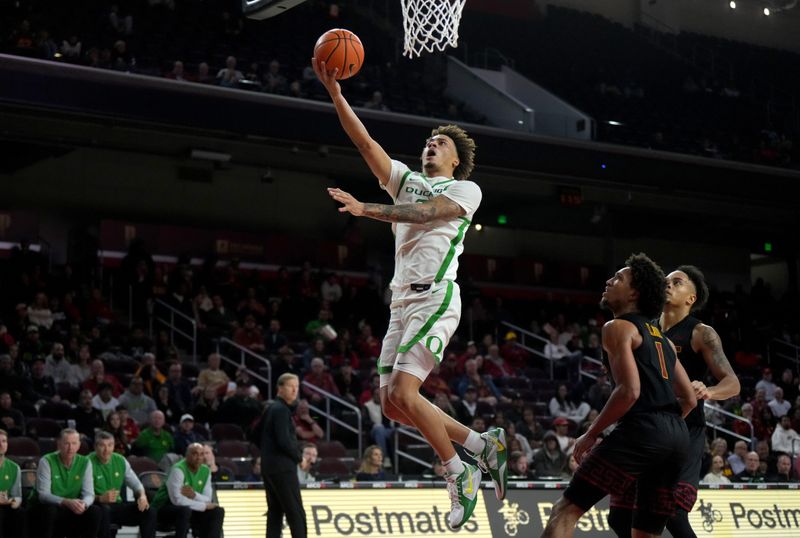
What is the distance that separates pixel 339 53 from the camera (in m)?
7.01

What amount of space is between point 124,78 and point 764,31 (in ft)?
69.6

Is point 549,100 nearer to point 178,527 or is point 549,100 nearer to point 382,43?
point 382,43

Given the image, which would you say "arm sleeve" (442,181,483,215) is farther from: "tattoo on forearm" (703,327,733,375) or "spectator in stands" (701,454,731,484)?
"spectator in stands" (701,454,731,484)

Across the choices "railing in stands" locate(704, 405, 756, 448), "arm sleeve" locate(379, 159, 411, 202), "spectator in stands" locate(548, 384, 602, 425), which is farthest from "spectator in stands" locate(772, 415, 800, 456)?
"arm sleeve" locate(379, 159, 411, 202)

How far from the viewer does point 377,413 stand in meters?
17.8

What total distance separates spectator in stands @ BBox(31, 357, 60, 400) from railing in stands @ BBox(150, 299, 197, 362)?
3.75 m

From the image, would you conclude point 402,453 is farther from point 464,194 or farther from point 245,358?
point 464,194

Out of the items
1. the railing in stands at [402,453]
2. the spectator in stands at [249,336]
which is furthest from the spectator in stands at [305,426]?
the spectator in stands at [249,336]

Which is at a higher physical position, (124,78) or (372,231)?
(124,78)

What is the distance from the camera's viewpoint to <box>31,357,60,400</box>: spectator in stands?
1622 cm

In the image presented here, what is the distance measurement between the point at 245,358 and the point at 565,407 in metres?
5.56

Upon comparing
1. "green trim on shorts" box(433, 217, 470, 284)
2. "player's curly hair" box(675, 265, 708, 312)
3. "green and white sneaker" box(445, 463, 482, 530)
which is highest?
"green trim on shorts" box(433, 217, 470, 284)

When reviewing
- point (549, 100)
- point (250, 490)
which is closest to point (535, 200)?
point (549, 100)

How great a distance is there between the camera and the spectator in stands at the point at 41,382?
16219 millimetres
